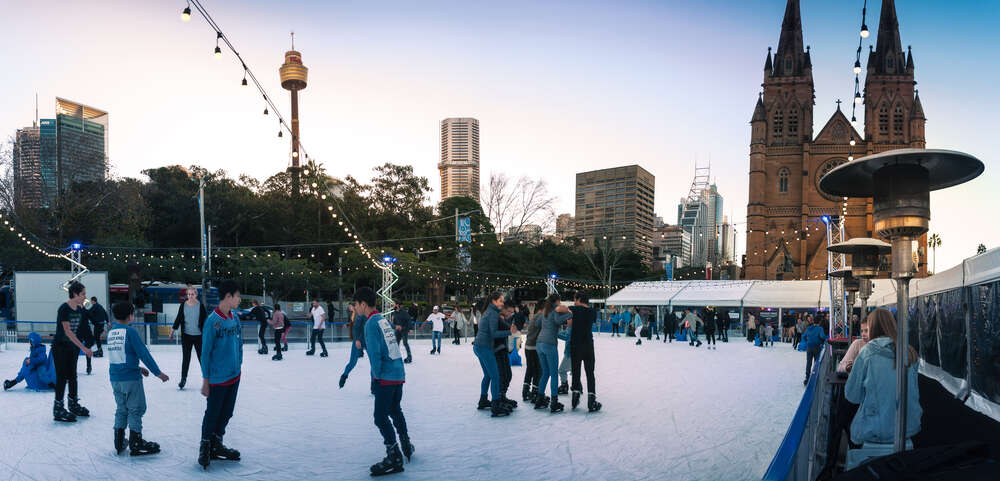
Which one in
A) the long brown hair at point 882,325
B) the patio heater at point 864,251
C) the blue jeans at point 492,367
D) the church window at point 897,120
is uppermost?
the church window at point 897,120

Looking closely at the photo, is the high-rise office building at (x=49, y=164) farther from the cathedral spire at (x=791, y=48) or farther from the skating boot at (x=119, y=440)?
the cathedral spire at (x=791, y=48)

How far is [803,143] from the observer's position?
5759 centimetres

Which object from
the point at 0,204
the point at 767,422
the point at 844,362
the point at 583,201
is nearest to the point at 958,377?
the point at 767,422

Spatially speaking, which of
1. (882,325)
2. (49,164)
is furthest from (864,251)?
(49,164)

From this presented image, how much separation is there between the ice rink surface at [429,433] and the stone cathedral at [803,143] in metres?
51.0

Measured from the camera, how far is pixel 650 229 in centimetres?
11306

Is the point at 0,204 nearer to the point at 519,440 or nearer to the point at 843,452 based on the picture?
the point at 519,440

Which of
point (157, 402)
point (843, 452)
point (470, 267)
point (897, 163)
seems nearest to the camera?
point (897, 163)

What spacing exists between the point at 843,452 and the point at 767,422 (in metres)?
1.81

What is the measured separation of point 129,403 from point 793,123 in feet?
209

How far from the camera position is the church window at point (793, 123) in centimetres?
5853

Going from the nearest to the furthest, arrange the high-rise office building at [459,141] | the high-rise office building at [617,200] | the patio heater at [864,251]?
1. the patio heater at [864,251]
2. the high-rise office building at [617,200]
3. the high-rise office building at [459,141]

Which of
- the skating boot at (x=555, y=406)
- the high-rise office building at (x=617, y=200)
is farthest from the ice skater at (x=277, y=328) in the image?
the high-rise office building at (x=617, y=200)

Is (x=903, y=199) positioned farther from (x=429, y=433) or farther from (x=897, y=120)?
(x=897, y=120)
